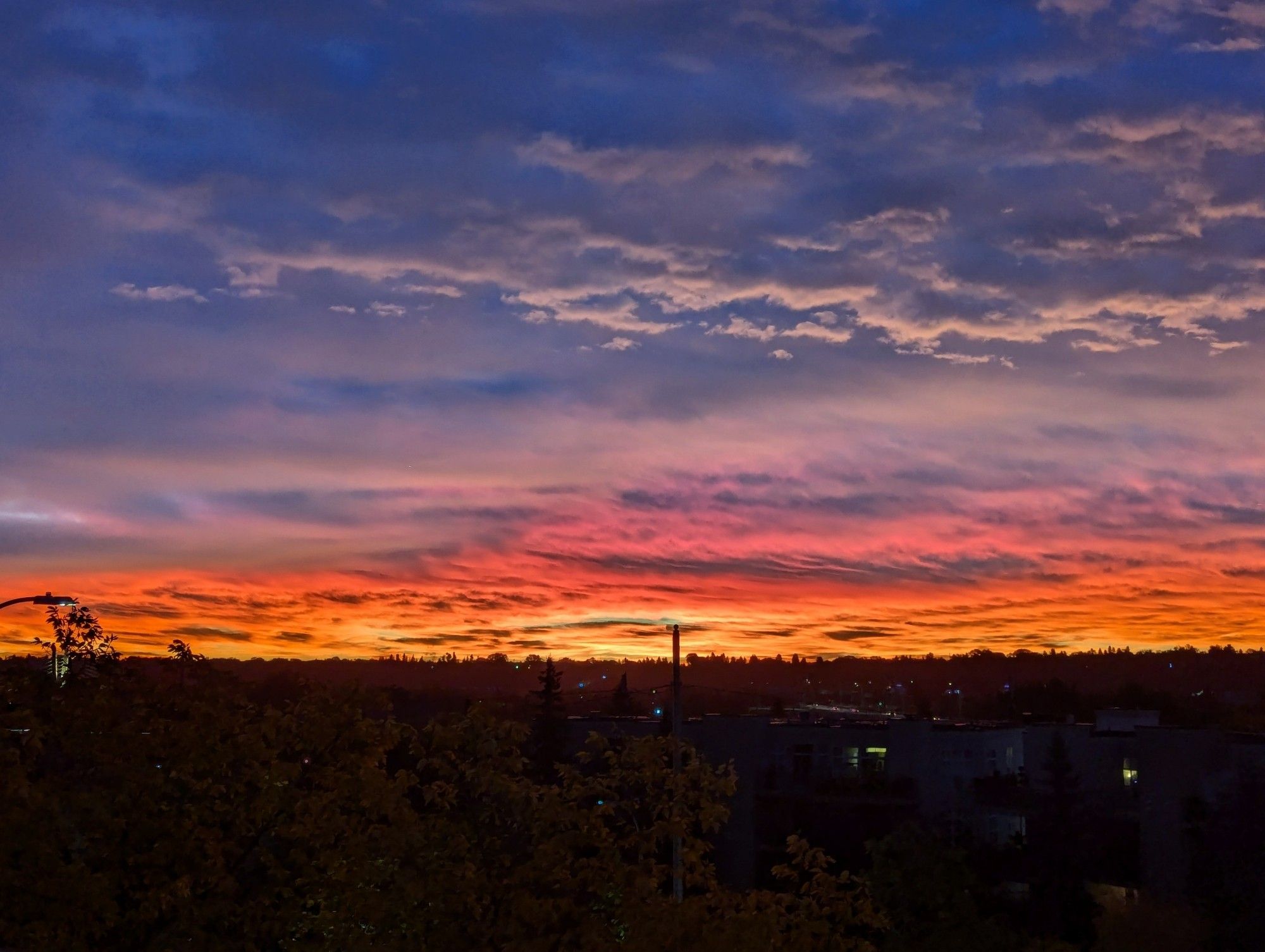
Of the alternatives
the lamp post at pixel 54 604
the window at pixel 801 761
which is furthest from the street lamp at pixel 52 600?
the window at pixel 801 761

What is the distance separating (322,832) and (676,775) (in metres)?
4.92

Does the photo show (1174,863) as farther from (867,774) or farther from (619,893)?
(619,893)

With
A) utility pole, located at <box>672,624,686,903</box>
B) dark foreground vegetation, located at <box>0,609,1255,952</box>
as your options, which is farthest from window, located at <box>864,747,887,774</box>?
dark foreground vegetation, located at <box>0,609,1255,952</box>

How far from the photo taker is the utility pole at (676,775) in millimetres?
17188

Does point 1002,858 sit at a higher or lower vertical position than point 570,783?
lower

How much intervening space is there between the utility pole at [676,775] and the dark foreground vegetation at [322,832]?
12 centimetres

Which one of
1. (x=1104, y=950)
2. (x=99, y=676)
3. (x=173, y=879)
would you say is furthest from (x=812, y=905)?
(x=1104, y=950)

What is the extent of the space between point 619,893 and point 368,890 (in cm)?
318

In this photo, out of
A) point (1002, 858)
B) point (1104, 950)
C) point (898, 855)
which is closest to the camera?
point (1104, 950)

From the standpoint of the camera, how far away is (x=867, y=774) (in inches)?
2450

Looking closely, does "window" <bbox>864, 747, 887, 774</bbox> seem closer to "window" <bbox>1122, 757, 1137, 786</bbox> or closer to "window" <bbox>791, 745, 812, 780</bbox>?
"window" <bbox>791, 745, 812, 780</bbox>

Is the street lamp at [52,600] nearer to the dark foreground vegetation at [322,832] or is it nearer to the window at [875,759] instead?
the dark foreground vegetation at [322,832]

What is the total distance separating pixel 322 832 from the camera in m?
17.8

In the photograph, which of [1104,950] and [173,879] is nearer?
[173,879]
